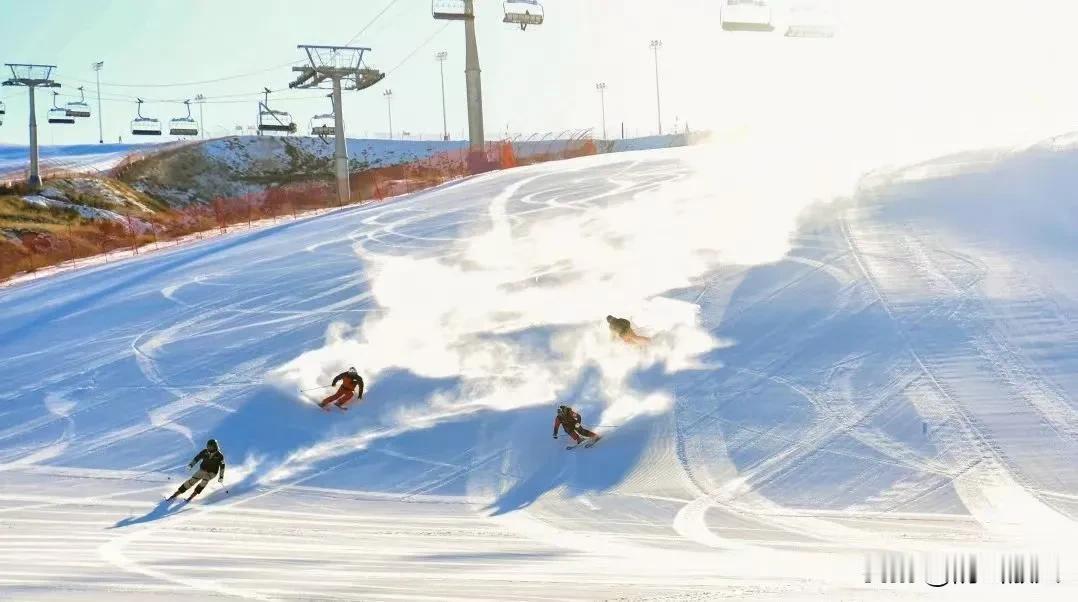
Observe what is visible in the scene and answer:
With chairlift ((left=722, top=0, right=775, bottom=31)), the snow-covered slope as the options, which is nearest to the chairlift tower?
chairlift ((left=722, top=0, right=775, bottom=31))

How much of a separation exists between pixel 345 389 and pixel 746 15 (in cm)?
2388

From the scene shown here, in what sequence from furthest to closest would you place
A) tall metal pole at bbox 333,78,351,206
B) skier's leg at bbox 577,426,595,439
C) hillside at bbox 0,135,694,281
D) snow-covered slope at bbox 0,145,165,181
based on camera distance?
snow-covered slope at bbox 0,145,165,181 < tall metal pole at bbox 333,78,351,206 < hillside at bbox 0,135,694,281 < skier's leg at bbox 577,426,595,439

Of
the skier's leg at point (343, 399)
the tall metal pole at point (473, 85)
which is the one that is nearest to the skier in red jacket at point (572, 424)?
the skier's leg at point (343, 399)

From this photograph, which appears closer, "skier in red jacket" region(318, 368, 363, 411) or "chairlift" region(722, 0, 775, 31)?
"skier in red jacket" region(318, 368, 363, 411)

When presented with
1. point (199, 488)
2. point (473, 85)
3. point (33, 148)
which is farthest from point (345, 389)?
point (33, 148)

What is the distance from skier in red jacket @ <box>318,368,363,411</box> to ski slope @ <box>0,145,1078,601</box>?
0.97 feet

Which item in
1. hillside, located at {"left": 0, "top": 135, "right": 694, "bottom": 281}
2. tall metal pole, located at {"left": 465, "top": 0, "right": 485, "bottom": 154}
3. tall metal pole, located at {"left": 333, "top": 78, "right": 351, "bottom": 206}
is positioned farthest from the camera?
tall metal pole, located at {"left": 465, "top": 0, "right": 485, "bottom": 154}

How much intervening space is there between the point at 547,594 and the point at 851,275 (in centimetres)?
1269

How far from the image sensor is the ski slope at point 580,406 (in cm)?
1009

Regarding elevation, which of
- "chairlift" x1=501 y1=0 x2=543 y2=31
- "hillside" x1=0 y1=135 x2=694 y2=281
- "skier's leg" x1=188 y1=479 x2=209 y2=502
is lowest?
"skier's leg" x1=188 y1=479 x2=209 y2=502

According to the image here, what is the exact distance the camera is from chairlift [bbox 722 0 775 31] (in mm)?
35281

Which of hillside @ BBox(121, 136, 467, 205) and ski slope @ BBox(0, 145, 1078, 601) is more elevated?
hillside @ BBox(121, 136, 467, 205)

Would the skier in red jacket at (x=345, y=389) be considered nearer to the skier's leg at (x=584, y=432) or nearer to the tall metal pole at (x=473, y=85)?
the skier's leg at (x=584, y=432)

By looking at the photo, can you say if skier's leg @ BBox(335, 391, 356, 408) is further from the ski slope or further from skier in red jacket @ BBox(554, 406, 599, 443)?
skier in red jacket @ BBox(554, 406, 599, 443)
